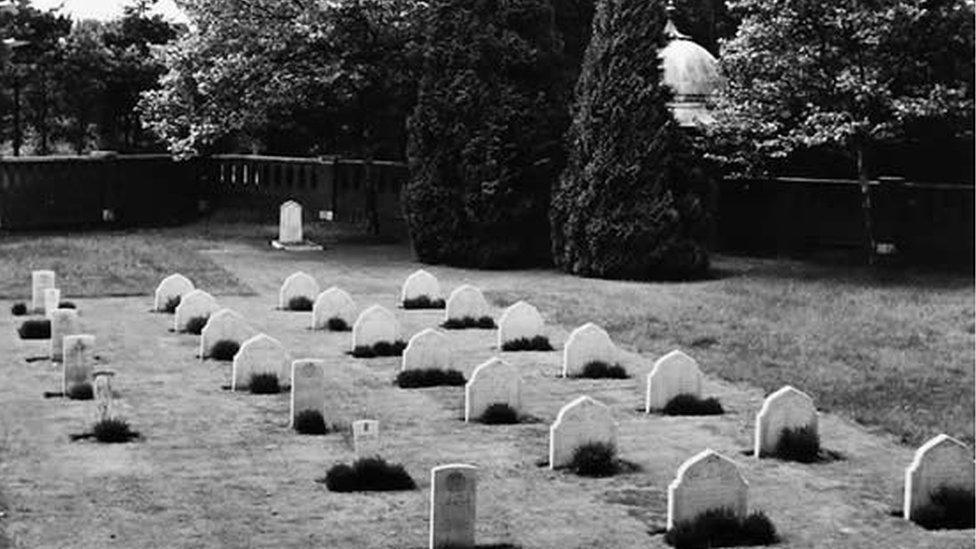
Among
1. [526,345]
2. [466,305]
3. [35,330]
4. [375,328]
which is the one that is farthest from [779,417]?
[35,330]

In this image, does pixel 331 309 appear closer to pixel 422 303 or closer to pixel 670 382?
pixel 422 303

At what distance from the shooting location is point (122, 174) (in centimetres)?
3934

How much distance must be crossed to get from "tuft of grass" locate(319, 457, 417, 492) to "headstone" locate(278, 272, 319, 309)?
441 inches

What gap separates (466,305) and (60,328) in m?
5.89

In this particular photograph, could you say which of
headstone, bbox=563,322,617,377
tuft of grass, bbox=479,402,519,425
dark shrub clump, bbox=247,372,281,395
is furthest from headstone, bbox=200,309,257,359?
tuft of grass, bbox=479,402,519,425

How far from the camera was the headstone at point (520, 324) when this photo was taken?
19828 millimetres

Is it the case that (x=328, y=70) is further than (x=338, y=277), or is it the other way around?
(x=328, y=70)

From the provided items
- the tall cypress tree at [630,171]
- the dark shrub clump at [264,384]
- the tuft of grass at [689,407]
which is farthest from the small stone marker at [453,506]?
the tall cypress tree at [630,171]

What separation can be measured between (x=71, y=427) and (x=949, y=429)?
7.76 m

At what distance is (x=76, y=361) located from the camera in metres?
15.9

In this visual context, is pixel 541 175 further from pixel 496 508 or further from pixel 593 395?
pixel 496 508

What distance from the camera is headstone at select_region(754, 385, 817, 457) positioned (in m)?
13.6

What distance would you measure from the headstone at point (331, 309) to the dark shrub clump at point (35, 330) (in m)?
3.34

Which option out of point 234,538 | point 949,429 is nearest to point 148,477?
point 234,538
